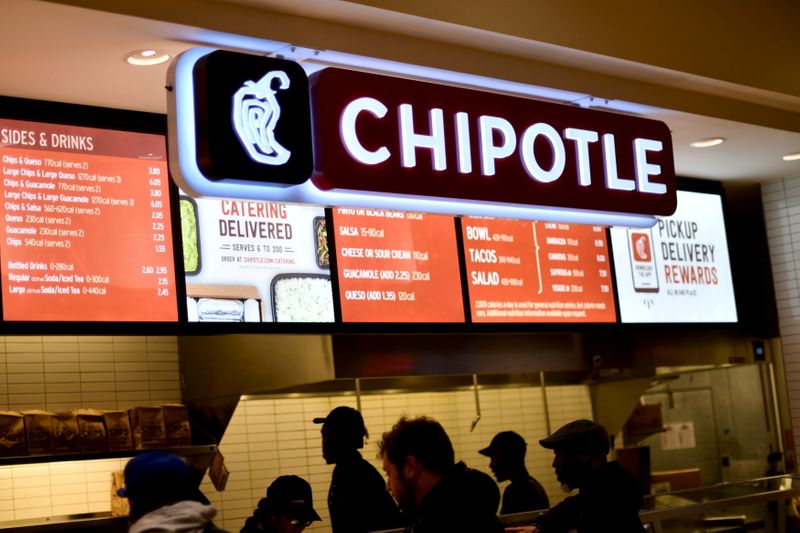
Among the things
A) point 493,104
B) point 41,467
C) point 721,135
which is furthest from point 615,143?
point 41,467

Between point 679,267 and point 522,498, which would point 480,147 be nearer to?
point 522,498

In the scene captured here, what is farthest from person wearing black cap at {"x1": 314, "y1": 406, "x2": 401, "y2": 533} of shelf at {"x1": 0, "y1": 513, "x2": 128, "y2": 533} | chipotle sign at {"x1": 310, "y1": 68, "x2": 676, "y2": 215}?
shelf at {"x1": 0, "y1": 513, "x2": 128, "y2": 533}

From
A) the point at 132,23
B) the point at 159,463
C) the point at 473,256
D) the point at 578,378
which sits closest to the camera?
the point at 159,463

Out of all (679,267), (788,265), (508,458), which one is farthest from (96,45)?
(788,265)

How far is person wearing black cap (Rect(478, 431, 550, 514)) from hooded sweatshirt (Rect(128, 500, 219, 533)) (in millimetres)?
2363

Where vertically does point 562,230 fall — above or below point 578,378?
above

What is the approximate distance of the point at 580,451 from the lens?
344cm

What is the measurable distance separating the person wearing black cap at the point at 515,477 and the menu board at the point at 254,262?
90 centimetres

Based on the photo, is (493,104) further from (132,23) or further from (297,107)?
(132,23)

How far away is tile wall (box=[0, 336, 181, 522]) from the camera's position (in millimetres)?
5434

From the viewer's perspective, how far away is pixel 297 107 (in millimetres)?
4020

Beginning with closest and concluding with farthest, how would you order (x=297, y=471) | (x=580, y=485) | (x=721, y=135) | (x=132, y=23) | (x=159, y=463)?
(x=159, y=463) < (x=580, y=485) < (x=132, y=23) < (x=721, y=135) < (x=297, y=471)

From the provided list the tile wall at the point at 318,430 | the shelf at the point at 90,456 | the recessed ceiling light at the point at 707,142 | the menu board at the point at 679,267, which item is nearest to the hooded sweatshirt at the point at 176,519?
the shelf at the point at 90,456

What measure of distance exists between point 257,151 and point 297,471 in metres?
2.89
